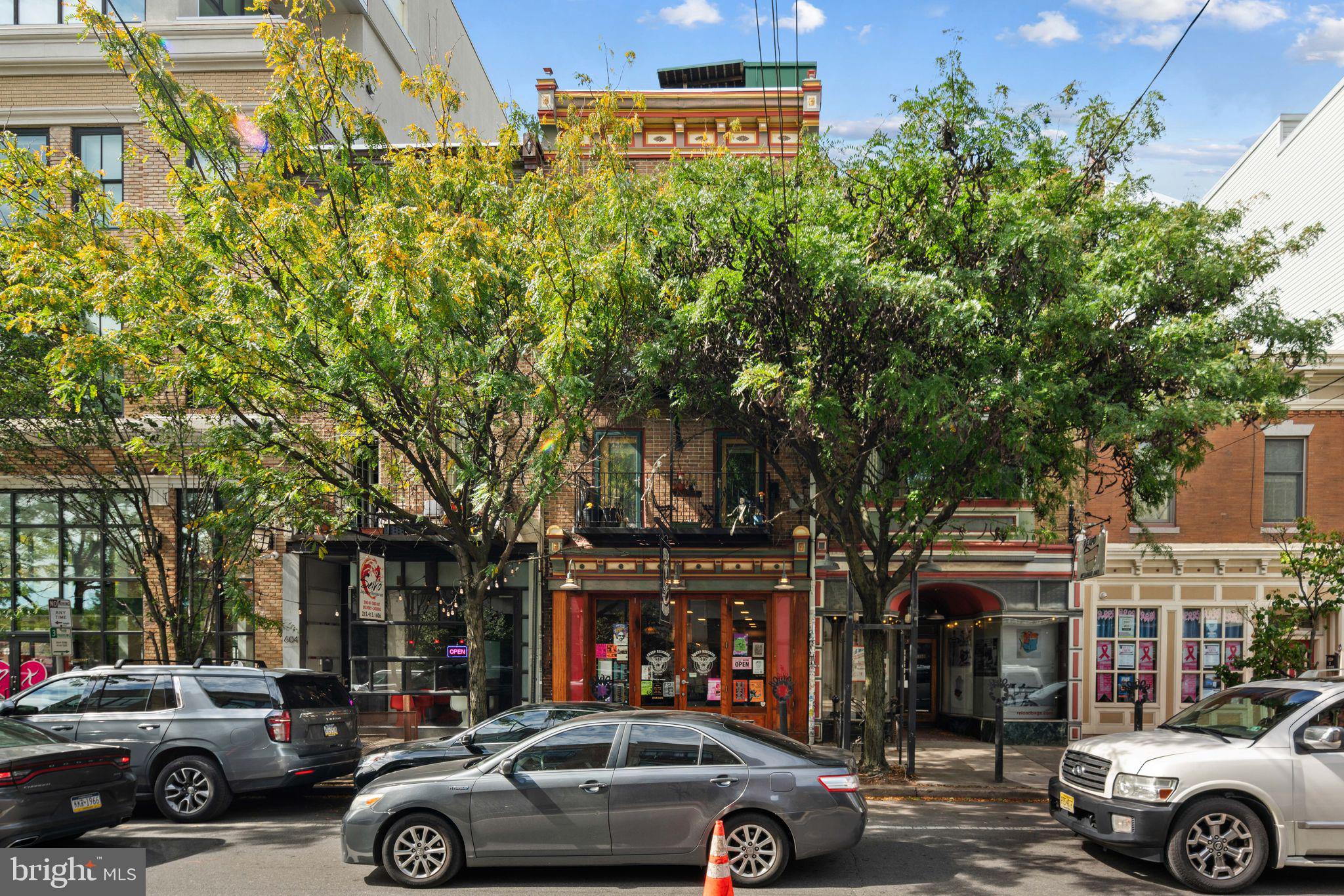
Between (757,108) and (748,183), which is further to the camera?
(757,108)

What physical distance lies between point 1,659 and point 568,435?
14.1 metres

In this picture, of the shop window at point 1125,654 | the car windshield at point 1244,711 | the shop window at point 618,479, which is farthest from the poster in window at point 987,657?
the car windshield at point 1244,711

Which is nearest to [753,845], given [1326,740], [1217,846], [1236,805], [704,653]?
[1217,846]

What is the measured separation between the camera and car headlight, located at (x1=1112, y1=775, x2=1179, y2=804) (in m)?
8.65

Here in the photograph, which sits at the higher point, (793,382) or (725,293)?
(725,293)

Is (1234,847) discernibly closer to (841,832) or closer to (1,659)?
(841,832)

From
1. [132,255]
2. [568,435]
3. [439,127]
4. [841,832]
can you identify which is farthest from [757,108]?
[841,832]

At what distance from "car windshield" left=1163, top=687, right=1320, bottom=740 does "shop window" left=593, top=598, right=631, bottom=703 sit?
1008 centimetres

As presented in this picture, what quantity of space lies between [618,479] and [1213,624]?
1131cm

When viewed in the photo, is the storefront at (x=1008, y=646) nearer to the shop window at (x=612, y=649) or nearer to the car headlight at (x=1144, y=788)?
the shop window at (x=612, y=649)

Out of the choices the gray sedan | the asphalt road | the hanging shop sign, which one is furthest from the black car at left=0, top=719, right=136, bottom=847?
the hanging shop sign

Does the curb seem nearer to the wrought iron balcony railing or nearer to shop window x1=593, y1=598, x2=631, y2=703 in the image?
the wrought iron balcony railing

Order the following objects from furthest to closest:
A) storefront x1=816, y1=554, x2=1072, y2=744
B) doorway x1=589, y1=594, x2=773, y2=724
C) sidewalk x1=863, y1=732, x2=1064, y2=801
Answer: doorway x1=589, y1=594, x2=773, y2=724 < storefront x1=816, y1=554, x2=1072, y2=744 < sidewalk x1=863, y1=732, x2=1064, y2=801

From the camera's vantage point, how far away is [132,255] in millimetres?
12445
